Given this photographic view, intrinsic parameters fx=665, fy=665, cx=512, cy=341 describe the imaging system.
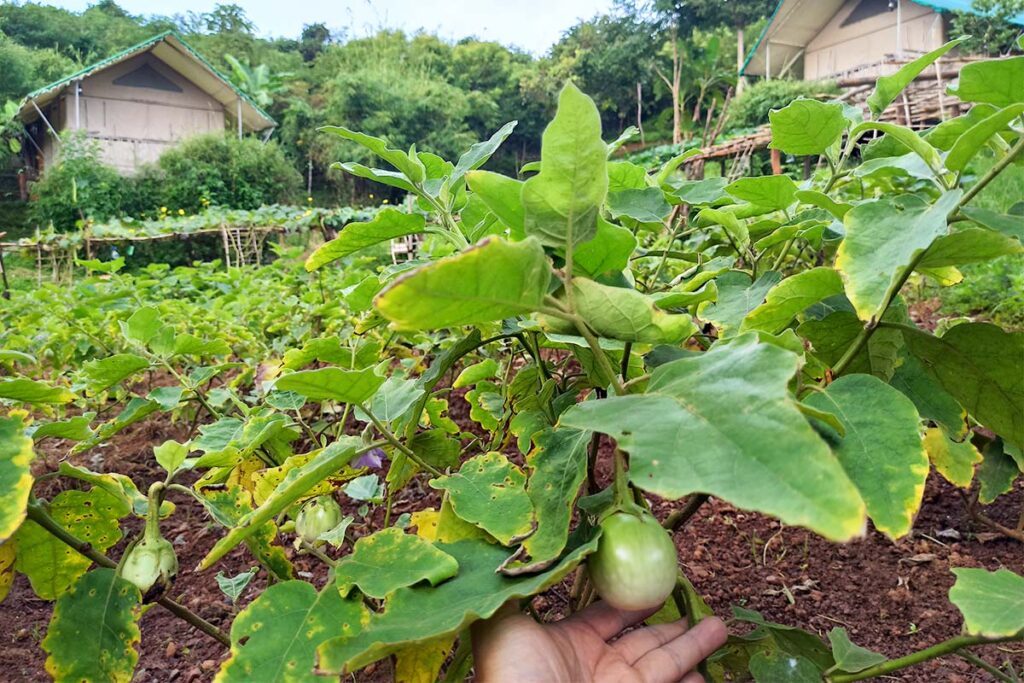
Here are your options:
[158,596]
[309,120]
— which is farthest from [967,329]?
[309,120]

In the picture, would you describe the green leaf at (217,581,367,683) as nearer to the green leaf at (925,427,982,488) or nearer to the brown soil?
the brown soil

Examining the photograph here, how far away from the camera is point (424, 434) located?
2.55ft

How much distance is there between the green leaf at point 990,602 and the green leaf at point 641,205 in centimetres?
40

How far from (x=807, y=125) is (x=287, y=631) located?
0.65 m

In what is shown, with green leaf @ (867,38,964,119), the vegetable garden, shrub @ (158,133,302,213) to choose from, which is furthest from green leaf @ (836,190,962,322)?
shrub @ (158,133,302,213)

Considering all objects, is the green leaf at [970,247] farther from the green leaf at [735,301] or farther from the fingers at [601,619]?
the fingers at [601,619]

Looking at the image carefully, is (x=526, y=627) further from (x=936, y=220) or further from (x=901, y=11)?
(x=901, y=11)

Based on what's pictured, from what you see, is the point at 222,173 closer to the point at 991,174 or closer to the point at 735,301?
the point at 735,301

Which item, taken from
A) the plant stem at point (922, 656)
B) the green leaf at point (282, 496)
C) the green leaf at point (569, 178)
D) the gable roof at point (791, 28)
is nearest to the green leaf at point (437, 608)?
the green leaf at point (282, 496)

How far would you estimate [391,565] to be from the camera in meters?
0.50

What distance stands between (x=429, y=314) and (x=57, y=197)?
16.2 meters

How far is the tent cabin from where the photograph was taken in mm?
14609

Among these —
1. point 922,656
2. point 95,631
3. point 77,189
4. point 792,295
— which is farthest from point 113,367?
point 77,189

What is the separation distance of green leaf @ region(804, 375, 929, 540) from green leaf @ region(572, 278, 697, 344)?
130 mm
